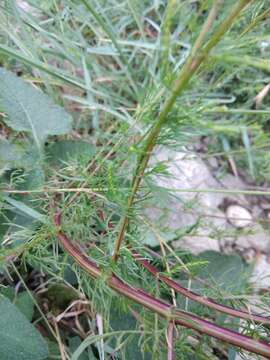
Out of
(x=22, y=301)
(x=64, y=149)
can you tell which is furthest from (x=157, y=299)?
(x=64, y=149)

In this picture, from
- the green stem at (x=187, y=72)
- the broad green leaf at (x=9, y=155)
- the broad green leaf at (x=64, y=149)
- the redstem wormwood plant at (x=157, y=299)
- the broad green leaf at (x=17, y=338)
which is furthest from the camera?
the broad green leaf at (x=64, y=149)

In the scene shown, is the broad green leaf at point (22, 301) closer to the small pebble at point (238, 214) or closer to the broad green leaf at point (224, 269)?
the broad green leaf at point (224, 269)

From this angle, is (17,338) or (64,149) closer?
(17,338)

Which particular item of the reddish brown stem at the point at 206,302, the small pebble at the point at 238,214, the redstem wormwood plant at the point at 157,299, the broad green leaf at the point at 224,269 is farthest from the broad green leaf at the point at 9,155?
the small pebble at the point at 238,214

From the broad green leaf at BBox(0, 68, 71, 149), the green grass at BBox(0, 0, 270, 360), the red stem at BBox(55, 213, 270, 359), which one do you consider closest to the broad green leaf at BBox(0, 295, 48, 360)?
the green grass at BBox(0, 0, 270, 360)

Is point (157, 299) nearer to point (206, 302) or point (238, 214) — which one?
point (206, 302)

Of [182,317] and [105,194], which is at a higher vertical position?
[105,194]

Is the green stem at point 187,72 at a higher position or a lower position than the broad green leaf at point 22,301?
higher

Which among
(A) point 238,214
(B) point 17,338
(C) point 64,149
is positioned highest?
(C) point 64,149
